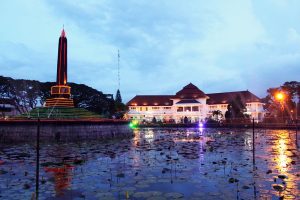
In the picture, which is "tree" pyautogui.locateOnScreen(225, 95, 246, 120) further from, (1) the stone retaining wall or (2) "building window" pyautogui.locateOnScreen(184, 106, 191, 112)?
(1) the stone retaining wall

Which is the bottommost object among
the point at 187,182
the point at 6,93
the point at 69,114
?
the point at 187,182

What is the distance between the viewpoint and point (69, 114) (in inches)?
1634

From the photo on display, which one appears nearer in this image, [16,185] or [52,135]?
[16,185]

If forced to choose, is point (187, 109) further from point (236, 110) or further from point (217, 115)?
point (236, 110)

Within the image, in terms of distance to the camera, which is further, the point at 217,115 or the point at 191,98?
the point at 191,98

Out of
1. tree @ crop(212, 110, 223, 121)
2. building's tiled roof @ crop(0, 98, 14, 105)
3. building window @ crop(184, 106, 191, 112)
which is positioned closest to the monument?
Result: building's tiled roof @ crop(0, 98, 14, 105)

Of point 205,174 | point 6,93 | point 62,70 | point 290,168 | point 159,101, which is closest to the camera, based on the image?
point 205,174

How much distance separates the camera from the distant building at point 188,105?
9878 cm

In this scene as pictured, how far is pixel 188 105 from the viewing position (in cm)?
10000

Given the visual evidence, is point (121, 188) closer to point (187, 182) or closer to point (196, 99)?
point (187, 182)

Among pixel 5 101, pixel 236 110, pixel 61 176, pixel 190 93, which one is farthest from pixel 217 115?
pixel 61 176

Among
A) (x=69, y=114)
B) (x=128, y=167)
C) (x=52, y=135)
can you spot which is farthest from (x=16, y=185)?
(x=69, y=114)

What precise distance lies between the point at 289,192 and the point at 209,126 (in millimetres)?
→ 65688

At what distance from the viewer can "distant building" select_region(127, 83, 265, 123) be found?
98.8 meters
